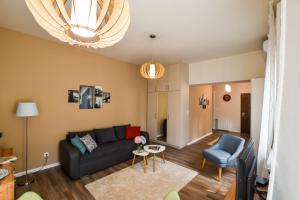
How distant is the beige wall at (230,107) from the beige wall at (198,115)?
1521mm

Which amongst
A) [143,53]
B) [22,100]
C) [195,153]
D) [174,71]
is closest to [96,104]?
[22,100]

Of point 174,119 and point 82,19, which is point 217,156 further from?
point 82,19

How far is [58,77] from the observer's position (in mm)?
3305

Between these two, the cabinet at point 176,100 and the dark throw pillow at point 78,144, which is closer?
the dark throw pillow at point 78,144

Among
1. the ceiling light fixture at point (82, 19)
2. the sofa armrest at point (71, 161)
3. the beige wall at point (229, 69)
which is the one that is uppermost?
the beige wall at point (229, 69)

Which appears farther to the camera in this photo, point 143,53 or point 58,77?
point 143,53

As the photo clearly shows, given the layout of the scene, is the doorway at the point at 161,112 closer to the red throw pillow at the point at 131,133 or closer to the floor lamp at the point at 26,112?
the red throw pillow at the point at 131,133

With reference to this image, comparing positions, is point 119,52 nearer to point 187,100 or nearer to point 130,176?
point 187,100

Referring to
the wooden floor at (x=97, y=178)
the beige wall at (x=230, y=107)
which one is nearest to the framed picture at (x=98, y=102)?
the wooden floor at (x=97, y=178)

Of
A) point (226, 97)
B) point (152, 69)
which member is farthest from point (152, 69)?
point (226, 97)

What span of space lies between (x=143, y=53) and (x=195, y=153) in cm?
330

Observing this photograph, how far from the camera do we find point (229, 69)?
13.2ft

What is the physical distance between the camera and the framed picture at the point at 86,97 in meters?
3.70

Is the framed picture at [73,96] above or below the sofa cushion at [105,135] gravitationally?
above
